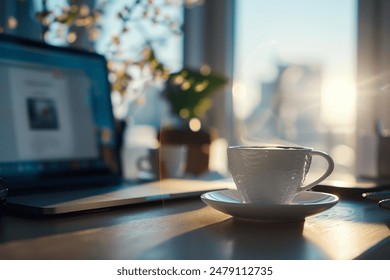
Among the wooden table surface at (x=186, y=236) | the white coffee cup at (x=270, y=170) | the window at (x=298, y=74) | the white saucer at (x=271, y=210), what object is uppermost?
the window at (x=298, y=74)

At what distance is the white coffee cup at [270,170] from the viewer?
19.7 inches

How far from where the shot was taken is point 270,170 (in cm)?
50

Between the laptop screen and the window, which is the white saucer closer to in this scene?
the laptop screen

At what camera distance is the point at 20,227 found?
468mm

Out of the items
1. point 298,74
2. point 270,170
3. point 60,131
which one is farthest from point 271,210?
point 298,74

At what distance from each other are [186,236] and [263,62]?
1.57 metres

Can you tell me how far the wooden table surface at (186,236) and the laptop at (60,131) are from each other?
107mm

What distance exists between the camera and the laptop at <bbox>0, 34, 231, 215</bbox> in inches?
28.2

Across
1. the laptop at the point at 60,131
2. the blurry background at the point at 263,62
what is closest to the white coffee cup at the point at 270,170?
the laptop at the point at 60,131

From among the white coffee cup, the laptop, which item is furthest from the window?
the white coffee cup

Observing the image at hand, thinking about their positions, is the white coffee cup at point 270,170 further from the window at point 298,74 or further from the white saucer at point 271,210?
the window at point 298,74

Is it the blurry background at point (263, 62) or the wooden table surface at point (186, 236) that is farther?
the blurry background at point (263, 62)

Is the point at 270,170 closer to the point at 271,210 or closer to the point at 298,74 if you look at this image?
the point at 271,210
